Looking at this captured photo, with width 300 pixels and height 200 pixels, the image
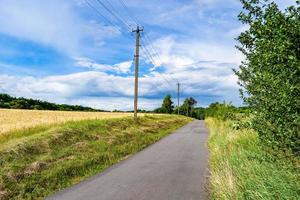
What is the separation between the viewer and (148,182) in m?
10.2

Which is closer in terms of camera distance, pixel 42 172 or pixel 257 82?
pixel 257 82

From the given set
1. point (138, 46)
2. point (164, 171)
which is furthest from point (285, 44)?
point (138, 46)

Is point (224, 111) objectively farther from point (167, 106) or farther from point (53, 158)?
point (167, 106)

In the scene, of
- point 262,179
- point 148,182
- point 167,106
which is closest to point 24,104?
point 167,106

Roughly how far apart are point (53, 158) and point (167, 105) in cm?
11560

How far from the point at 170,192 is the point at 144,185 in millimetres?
1062

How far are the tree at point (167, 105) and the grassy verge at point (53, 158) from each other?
10629 centimetres

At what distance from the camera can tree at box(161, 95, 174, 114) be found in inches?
5049

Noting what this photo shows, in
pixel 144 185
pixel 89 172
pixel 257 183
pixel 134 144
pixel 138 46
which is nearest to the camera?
pixel 257 183

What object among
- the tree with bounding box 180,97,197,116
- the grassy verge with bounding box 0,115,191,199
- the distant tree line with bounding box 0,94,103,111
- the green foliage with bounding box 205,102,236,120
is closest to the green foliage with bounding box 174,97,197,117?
the tree with bounding box 180,97,197,116

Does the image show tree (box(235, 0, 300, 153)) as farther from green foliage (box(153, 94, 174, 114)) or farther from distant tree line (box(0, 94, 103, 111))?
green foliage (box(153, 94, 174, 114))

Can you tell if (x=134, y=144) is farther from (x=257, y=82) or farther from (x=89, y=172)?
(x=257, y=82)

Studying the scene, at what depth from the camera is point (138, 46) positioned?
3525cm

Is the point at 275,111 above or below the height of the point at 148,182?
above
